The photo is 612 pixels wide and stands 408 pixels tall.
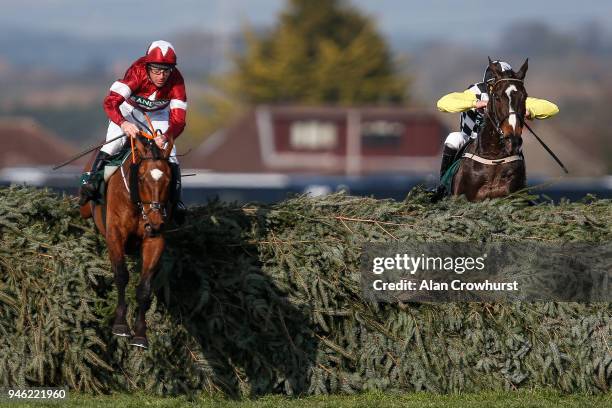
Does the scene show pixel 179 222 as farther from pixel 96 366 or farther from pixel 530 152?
pixel 530 152

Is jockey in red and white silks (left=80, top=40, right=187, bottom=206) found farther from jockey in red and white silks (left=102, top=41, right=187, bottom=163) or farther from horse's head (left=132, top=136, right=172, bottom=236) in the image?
horse's head (left=132, top=136, right=172, bottom=236)

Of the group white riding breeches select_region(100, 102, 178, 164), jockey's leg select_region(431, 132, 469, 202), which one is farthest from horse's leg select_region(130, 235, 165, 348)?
jockey's leg select_region(431, 132, 469, 202)

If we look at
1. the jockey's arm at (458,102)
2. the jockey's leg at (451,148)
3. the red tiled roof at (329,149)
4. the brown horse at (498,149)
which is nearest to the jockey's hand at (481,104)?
the jockey's arm at (458,102)

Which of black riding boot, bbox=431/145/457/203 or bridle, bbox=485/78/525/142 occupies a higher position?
bridle, bbox=485/78/525/142

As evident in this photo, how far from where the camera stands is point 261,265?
10.8 m

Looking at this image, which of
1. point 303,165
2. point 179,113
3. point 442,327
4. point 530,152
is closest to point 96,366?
point 179,113

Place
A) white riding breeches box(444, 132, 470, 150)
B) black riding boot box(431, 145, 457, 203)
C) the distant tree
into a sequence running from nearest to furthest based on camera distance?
black riding boot box(431, 145, 457, 203) → white riding breeches box(444, 132, 470, 150) → the distant tree

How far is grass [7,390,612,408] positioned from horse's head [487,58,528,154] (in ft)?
8.81

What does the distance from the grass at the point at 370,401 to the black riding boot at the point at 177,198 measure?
62.9 inches

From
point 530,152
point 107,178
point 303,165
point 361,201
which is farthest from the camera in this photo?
point 530,152

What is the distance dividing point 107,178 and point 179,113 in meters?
0.86

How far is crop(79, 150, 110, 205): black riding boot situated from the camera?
10.2m

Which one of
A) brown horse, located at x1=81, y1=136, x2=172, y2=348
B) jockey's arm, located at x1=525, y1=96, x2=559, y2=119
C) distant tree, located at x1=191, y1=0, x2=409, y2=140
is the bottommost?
brown horse, located at x1=81, y1=136, x2=172, y2=348

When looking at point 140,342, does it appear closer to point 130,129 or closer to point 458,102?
point 130,129
